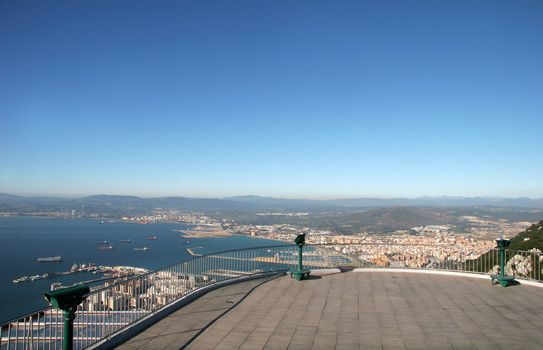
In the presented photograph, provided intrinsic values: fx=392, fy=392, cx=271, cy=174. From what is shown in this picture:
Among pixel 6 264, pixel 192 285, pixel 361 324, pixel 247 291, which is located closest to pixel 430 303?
pixel 361 324

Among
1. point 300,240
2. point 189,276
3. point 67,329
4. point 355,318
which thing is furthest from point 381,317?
point 67,329

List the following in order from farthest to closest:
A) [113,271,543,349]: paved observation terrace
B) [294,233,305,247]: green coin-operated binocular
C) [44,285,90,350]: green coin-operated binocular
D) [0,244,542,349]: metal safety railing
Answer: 1. [294,233,305,247]: green coin-operated binocular
2. [113,271,543,349]: paved observation terrace
3. [0,244,542,349]: metal safety railing
4. [44,285,90,350]: green coin-operated binocular

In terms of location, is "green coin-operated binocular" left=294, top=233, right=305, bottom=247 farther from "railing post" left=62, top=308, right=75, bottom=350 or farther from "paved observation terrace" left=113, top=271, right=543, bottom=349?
"railing post" left=62, top=308, right=75, bottom=350

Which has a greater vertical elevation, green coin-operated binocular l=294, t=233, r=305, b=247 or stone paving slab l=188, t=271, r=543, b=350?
green coin-operated binocular l=294, t=233, r=305, b=247

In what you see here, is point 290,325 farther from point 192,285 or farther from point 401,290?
point 401,290

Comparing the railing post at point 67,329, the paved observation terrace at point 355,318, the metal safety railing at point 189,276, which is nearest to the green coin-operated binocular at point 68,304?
the railing post at point 67,329

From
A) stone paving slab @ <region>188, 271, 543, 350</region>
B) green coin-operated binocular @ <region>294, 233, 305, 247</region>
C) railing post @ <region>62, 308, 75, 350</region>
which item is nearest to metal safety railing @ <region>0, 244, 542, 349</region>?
railing post @ <region>62, 308, 75, 350</region>
